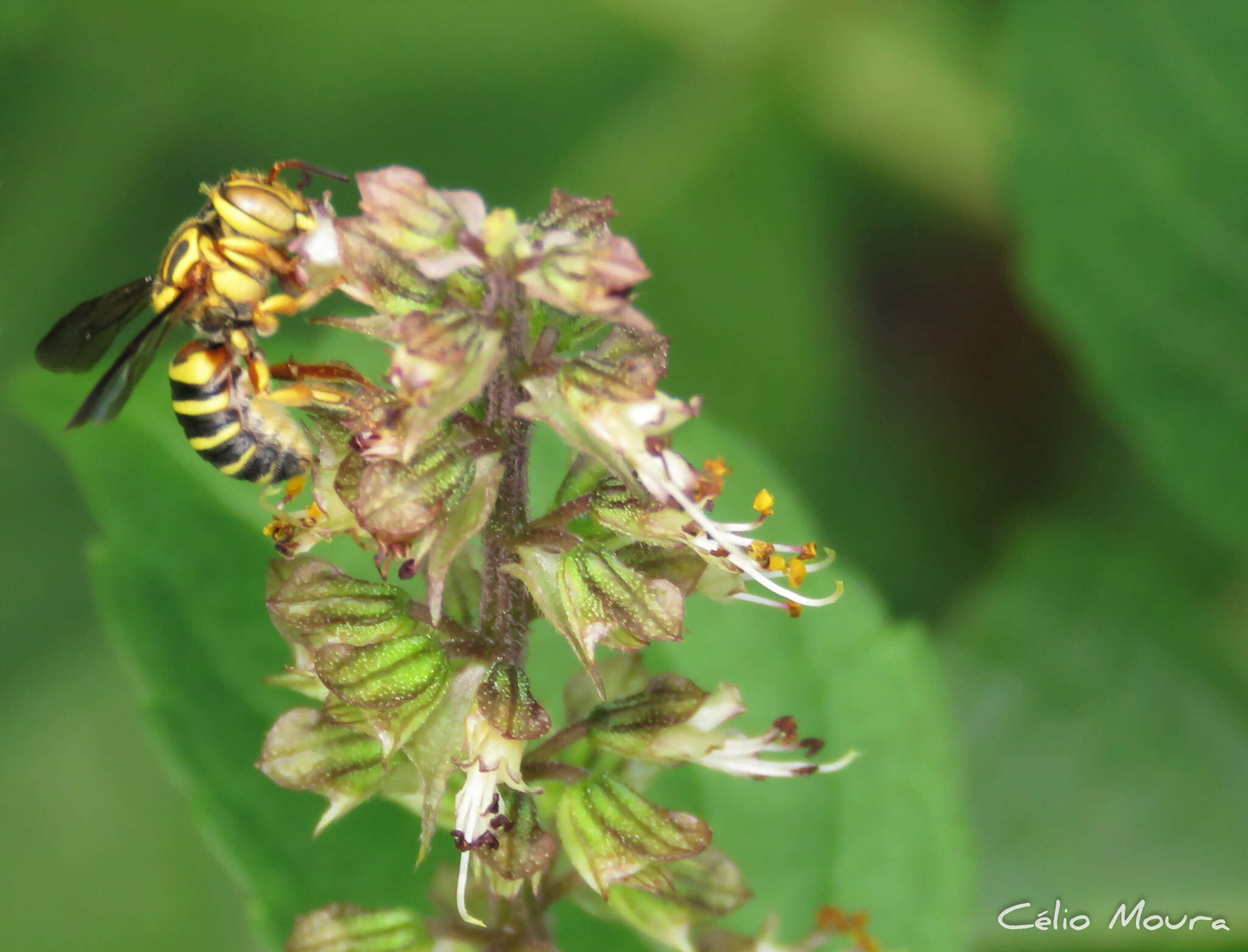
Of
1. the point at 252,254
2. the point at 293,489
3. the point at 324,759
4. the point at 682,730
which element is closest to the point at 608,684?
the point at 682,730

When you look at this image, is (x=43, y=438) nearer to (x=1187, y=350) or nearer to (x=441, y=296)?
(x=441, y=296)

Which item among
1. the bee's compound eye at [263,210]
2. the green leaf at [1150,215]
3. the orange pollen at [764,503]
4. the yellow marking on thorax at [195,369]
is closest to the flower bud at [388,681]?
the orange pollen at [764,503]

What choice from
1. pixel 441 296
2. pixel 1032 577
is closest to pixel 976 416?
pixel 1032 577

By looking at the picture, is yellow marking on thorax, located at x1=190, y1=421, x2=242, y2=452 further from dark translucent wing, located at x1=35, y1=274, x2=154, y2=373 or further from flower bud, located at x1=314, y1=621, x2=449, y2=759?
flower bud, located at x1=314, y1=621, x2=449, y2=759

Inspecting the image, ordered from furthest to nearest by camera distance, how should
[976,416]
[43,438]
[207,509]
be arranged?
[976,416], [43,438], [207,509]

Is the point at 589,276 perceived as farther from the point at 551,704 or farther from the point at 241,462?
the point at 551,704
